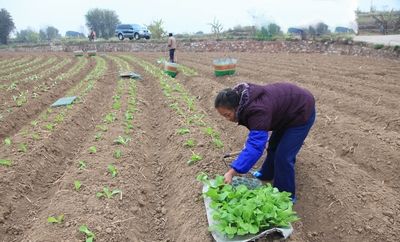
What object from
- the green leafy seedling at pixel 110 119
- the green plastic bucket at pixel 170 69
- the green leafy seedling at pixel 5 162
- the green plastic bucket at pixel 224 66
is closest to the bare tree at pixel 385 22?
the green plastic bucket at pixel 224 66

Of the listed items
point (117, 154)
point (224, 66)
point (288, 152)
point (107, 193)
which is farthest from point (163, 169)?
point (224, 66)

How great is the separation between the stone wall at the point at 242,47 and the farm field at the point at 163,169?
1253 cm

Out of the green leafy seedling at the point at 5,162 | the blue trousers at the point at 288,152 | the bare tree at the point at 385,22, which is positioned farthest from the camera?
the bare tree at the point at 385,22

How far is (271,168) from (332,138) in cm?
220

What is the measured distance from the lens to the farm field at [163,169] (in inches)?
168

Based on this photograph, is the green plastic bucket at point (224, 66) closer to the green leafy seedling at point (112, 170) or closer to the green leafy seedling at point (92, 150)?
the green leafy seedling at point (92, 150)

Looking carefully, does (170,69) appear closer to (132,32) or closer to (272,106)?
(272,106)

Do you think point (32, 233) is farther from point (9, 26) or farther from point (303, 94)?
point (9, 26)

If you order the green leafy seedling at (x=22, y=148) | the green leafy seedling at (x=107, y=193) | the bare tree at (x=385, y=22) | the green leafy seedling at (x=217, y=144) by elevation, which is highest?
the bare tree at (x=385, y=22)

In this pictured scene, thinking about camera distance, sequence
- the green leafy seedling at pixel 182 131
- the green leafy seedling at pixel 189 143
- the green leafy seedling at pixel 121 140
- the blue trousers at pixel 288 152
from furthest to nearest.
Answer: the green leafy seedling at pixel 182 131, the green leafy seedling at pixel 121 140, the green leafy seedling at pixel 189 143, the blue trousers at pixel 288 152

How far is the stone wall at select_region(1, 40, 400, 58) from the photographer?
70.1 feet

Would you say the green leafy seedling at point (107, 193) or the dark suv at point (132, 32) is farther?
the dark suv at point (132, 32)

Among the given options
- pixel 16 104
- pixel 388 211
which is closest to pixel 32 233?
pixel 388 211

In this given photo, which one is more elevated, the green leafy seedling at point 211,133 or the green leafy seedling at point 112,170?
the green leafy seedling at point 211,133
